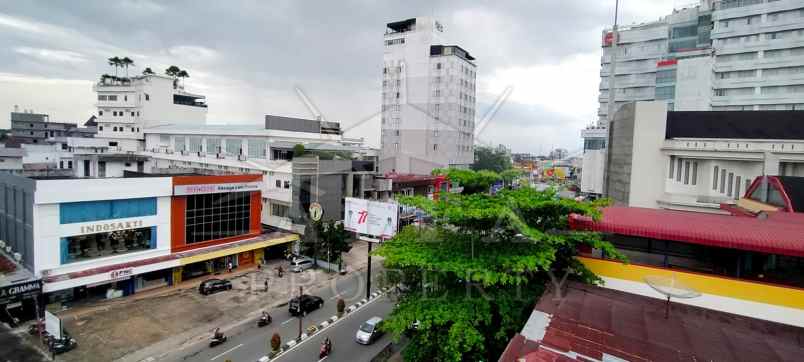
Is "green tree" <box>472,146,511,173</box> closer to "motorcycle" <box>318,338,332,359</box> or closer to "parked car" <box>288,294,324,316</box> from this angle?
"parked car" <box>288,294,324,316</box>

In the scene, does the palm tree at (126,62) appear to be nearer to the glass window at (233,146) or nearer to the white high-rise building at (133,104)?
the white high-rise building at (133,104)

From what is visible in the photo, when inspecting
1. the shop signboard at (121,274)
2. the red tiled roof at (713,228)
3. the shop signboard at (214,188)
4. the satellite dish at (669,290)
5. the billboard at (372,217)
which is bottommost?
the shop signboard at (121,274)

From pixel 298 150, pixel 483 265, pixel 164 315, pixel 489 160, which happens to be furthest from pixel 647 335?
pixel 489 160

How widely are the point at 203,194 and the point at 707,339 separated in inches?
1219

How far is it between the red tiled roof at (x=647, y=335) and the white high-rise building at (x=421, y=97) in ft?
176

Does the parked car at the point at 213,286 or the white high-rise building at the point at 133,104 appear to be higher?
the white high-rise building at the point at 133,104

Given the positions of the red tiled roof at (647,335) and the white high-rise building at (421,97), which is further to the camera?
the white high-rise building at (421,97)

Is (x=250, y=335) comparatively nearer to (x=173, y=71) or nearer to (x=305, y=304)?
(x=305, y=304)

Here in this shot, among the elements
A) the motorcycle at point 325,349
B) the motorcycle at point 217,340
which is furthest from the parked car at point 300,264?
the motorcycle at point 325,349

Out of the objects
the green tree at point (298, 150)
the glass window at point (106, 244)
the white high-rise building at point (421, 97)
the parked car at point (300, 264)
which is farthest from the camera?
the white high-rise building at point (421, 97)

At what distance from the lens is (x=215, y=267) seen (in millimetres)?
31453

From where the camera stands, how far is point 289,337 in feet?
72.1

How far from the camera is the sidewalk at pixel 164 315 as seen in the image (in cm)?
1995

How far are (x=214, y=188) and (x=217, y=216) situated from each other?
8.01 feet
